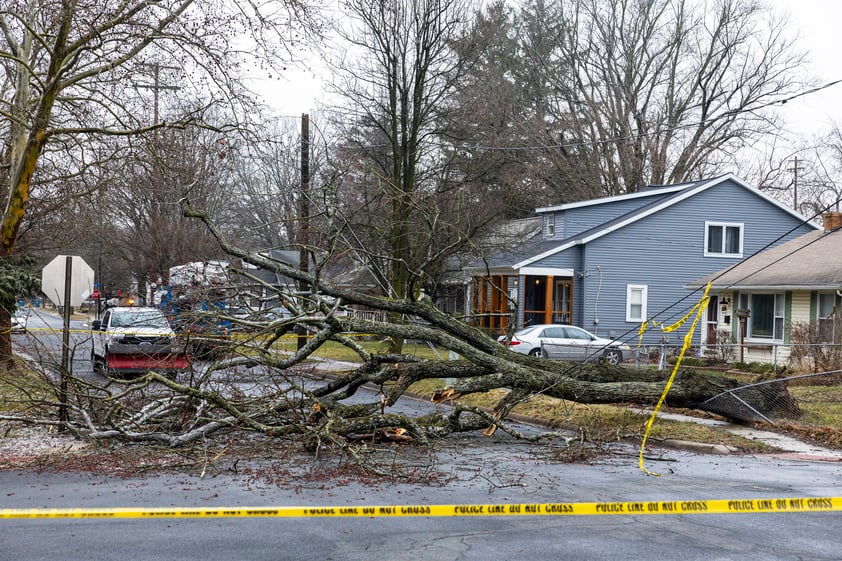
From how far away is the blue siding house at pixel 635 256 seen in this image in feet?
107

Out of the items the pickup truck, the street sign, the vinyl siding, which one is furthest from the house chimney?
the street sign

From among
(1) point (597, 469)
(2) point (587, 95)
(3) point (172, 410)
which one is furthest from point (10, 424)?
(2) point (587, 95)

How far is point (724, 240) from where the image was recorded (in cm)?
3372

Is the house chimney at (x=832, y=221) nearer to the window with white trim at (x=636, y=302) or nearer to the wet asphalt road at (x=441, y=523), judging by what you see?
the window with white trim at (x=636, y=302)

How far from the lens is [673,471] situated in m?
9.66

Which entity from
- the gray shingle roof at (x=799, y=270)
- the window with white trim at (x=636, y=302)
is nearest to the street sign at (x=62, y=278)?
the gray shingle roof at (x=799, y=270)

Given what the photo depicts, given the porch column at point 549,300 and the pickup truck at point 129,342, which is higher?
the porch column at point 549,300

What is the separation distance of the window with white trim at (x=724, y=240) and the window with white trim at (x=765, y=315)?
615cm

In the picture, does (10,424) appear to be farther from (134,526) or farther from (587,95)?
(587,95)

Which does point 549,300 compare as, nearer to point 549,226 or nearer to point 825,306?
point 549,226

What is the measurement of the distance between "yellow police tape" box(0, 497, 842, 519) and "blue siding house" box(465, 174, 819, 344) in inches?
951

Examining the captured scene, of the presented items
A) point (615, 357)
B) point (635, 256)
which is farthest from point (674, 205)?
point (615, 357)

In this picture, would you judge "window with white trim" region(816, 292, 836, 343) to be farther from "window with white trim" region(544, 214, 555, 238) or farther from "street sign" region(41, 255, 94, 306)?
"street sign" region(41, 255, 94, 306)

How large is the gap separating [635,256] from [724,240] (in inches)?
153
